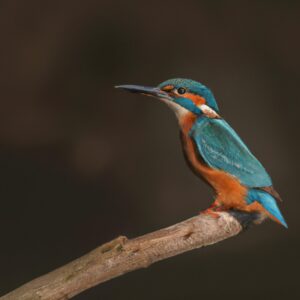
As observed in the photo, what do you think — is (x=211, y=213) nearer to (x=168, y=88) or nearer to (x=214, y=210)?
(x=214, y=210)

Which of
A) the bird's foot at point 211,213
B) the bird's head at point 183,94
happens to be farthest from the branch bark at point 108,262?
the bird's head at point 183,94

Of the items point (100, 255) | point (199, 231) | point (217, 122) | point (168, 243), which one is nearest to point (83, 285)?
point (100, 255)

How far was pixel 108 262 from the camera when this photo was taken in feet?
3.55

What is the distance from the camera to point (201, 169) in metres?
1.38

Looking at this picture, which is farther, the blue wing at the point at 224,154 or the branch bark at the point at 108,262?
the blue wing at the point at 224,154

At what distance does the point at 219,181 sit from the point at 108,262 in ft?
1.36

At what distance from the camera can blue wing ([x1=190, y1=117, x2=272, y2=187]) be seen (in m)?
1.36

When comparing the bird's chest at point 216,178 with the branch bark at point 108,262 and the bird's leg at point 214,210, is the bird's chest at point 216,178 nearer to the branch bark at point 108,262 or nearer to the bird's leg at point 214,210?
the bird's leg at point 214,210

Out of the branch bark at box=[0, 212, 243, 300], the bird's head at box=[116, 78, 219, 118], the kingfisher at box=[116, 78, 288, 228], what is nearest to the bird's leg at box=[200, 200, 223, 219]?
the kingfisher at box=[116, 78, 288, 228]

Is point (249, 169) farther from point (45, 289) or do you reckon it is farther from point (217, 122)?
point (45, 289)

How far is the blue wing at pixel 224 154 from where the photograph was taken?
1.36m

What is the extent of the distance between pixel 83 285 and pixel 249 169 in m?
0.53

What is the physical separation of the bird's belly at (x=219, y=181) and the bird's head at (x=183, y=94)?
3.3 inches

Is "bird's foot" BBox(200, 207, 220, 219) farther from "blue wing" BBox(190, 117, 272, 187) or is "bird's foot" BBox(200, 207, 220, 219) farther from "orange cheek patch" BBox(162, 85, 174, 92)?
"orange cheek patch" BBox(162, 85, 174, 92)
